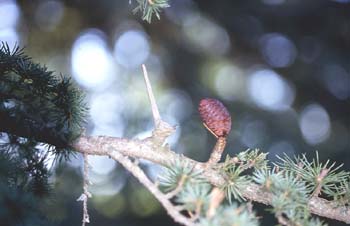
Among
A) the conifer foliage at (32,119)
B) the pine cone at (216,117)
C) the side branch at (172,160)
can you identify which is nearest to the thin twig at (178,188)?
the side branch at (172,160)

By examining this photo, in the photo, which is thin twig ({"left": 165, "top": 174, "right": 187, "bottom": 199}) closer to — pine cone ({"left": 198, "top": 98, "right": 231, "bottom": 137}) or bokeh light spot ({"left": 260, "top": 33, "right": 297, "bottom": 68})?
pine cone ({"left": 198, "top": 98, "right": 231, "bottom": 137})

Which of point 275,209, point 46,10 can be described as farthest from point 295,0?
point 275,209

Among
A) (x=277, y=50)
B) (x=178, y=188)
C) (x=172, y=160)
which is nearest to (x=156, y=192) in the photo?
(x=178, y=188)

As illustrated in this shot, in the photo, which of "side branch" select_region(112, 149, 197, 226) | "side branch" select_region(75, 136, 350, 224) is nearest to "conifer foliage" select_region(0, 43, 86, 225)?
"side branch" select_region(75, 136, 350, 224)

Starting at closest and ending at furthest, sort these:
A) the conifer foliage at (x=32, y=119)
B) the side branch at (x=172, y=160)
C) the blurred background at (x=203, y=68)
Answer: the side branch at (x=172, y=160), the conifer foliage at (x=32, y=119), the blurred background at (x=203, y=68)

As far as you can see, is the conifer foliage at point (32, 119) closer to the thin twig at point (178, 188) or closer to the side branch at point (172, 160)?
the side branch at point (172, 160)

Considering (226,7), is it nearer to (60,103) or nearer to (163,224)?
(163,224)

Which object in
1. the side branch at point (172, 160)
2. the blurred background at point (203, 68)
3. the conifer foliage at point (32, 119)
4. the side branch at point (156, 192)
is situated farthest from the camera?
the blurred background at point (203, 68)

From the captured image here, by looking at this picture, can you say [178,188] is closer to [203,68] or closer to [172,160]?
[172,160]
